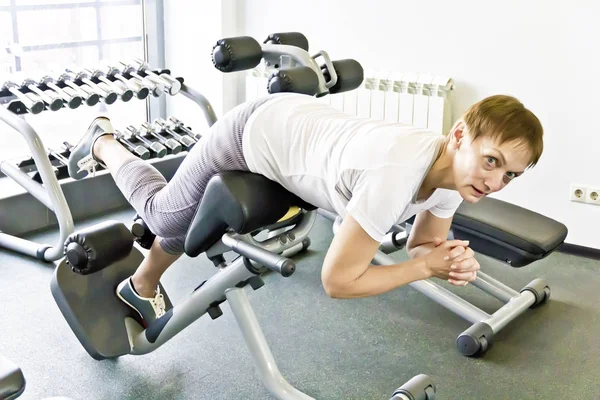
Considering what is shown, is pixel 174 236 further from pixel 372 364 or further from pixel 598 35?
pixel 598 35

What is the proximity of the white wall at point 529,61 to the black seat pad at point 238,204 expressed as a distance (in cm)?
181

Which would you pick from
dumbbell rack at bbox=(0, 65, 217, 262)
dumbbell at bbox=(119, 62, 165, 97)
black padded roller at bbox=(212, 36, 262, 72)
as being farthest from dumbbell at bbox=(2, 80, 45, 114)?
black padded roller at bbox=(212, 36, 262, 72)

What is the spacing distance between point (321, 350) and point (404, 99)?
60.9 inches

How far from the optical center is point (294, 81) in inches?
99.7

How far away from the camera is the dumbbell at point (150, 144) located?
328cm

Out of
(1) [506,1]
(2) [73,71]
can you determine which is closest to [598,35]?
(1) [506,1]

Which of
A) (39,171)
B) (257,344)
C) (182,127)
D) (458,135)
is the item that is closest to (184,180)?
(257,344)

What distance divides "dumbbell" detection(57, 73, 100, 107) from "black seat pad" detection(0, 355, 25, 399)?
1929 millimetres

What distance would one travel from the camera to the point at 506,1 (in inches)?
131

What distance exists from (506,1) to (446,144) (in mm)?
1882

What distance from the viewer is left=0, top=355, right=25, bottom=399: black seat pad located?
Answer: 123 cm

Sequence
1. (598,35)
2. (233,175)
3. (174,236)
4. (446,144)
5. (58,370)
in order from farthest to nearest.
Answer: (598,35) → (58,370) → (174,236) → (233,175) → (446,144)

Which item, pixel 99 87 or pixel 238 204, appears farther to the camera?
pixel 99 87

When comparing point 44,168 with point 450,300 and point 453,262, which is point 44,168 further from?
point 453,262
